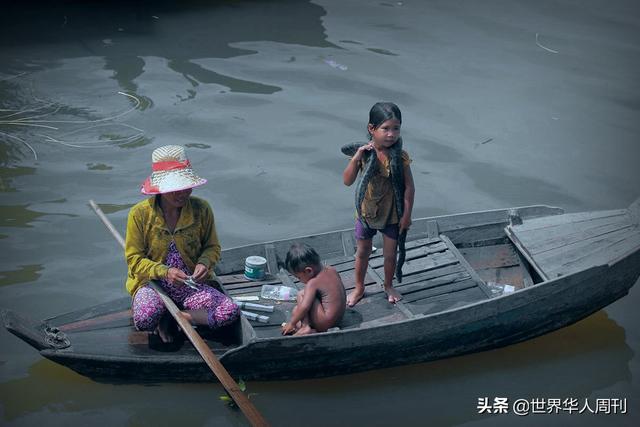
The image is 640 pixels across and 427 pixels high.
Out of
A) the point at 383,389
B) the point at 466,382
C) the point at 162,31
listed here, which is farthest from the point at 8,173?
the point at 466,382

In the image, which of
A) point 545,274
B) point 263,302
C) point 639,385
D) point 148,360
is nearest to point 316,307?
point 263,302

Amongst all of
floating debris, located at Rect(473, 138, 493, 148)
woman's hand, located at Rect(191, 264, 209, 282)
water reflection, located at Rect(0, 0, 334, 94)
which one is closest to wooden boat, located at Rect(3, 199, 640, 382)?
woman's hand, located at Rect(191, 264, 209, 282)

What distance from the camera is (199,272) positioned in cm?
530

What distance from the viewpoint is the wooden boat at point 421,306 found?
5316 millimetres

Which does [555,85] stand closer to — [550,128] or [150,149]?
[550,128]

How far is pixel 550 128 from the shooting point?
10023 millimetres

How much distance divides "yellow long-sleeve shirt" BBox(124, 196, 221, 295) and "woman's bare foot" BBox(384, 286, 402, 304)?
56.2 inches

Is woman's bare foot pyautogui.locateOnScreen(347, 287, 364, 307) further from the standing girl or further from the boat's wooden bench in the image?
the boat's wooden bench

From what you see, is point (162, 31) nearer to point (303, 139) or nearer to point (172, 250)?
point (303, 139)

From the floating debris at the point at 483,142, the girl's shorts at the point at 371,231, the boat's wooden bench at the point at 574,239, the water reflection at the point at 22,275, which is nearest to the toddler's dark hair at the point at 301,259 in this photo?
the girl's shorts at the point at 371,231

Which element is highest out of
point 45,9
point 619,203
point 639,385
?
point 45,9

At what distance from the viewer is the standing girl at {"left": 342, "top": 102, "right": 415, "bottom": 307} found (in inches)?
214

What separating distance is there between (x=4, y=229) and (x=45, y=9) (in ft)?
19.9

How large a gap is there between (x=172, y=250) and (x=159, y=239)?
0.41ft
